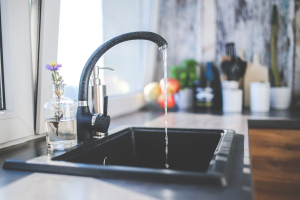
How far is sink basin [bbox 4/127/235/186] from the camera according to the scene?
0.51 m

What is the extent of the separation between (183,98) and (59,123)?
53.8 inches

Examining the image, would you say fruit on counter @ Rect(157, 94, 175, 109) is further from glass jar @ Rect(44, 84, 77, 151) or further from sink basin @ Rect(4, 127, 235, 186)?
glass jar @ Rect(44, 84, 77, 151)

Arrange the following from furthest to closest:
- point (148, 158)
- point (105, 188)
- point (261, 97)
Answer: point (261, 97)
point (148, 158)
point (105, 188)

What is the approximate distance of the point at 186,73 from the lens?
76.9 inches

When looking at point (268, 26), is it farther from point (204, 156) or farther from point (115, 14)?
point (204, 156)

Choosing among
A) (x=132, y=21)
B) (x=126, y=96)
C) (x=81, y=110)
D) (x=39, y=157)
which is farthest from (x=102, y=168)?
(x=132, y=21)

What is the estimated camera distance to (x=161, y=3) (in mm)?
2162

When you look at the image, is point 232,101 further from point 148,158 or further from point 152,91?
point 148,158

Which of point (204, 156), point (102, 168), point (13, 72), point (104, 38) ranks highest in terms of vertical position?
point (104, 38)

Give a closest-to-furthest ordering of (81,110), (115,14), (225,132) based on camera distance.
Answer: (81,110)
(225,132)
(115,14)

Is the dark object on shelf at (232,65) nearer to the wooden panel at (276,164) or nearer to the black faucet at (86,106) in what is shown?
the wooden panel at (276,164)

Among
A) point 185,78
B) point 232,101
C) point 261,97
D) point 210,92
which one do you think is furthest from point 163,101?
point 261,97

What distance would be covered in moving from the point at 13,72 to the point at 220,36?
1.55 meters

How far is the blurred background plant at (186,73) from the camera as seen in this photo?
6.42 ft
